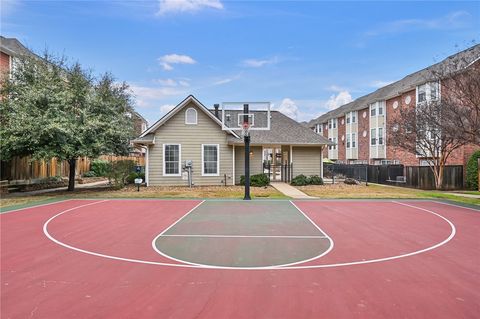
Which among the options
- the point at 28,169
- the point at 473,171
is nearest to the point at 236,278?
the point at 28,169

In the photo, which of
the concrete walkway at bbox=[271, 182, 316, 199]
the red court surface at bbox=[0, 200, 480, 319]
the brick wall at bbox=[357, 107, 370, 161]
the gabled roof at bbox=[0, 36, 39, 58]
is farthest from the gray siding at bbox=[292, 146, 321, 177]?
the gabled roof at bbox=[0, 36, 39, 58]

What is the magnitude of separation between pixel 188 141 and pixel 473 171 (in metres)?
19.8

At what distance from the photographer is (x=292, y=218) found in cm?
1120

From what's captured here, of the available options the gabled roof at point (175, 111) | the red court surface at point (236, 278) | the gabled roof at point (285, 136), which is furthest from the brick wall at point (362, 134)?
the red court surface at point (236, 278)

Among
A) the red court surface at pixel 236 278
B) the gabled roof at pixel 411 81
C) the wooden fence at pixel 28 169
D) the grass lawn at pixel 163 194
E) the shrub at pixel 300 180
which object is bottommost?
the red court surface at pixel 236 278

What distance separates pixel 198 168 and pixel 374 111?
74.8 ft

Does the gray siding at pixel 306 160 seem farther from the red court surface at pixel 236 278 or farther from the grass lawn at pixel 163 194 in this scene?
the red court surface at pixel 236 278

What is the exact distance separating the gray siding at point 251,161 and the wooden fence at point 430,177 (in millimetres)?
11711

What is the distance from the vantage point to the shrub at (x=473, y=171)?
21469mm

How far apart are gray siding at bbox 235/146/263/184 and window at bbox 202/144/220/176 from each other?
6.24 ft

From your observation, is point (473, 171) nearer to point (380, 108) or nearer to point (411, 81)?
point (411, 81)

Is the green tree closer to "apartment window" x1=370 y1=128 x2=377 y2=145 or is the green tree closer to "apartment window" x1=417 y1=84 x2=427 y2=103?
"apartment window" x1=417 y1=84 x2=427 y2=103

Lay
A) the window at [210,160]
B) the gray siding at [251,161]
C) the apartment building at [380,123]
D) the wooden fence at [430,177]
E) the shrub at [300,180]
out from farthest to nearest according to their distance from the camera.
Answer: the apartment building at [380,123], the gray siding at [251,161], the wooden fence at [430,177], the shrub at [300,180], the window at [210,160]

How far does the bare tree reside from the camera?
1450 cm
